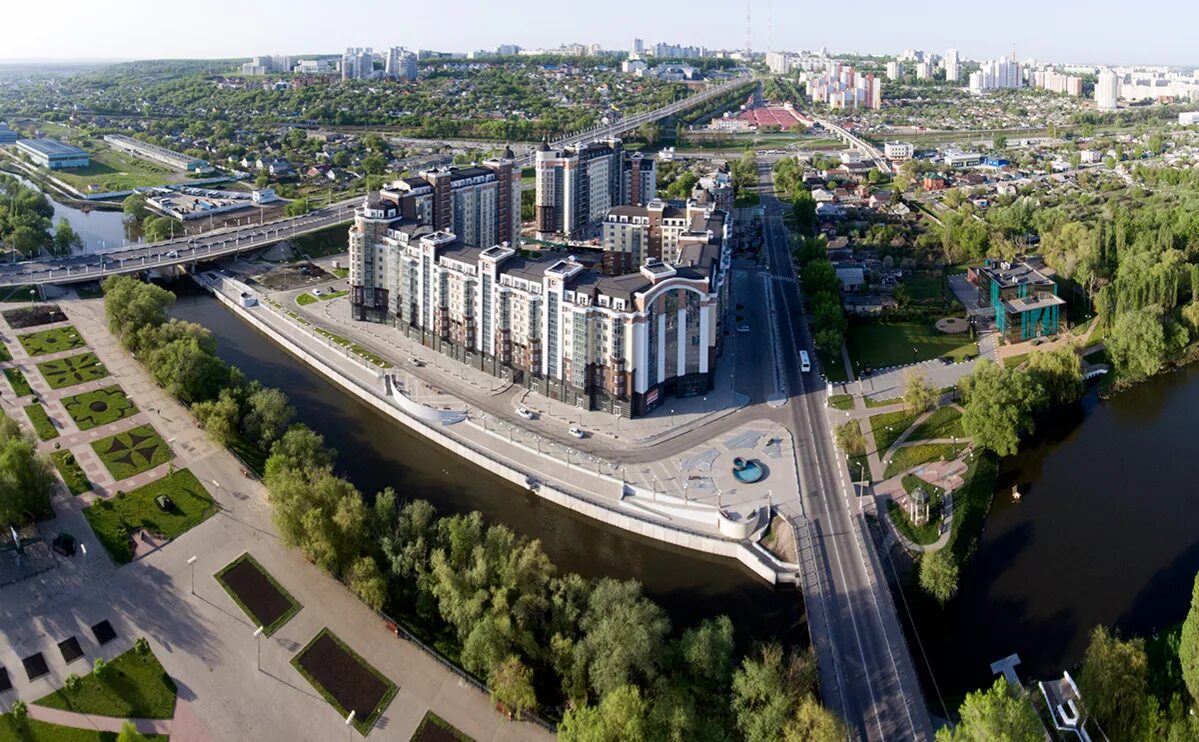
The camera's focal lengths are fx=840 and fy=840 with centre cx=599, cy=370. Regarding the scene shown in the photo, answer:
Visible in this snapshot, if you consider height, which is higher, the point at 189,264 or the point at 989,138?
the point at 989,138

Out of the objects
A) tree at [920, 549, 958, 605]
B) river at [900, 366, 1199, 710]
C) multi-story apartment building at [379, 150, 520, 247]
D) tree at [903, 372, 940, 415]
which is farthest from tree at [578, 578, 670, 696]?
multi-story apartment building at [379, 150, 520, 247]

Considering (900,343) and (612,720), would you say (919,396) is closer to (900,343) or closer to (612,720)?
(900,343)

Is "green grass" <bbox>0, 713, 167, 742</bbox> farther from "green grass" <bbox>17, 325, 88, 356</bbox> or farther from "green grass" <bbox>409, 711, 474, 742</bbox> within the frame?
"green grass" <bbox>17, 325, 88, 356</bbox>

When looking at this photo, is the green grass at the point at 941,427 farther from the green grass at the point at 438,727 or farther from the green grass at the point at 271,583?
the green grass at the point at 271,583

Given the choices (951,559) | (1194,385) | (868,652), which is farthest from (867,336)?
(868,652)

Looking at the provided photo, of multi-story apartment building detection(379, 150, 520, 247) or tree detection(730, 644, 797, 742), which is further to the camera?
multi-story apartment building detection(379, 150, 520, 247)

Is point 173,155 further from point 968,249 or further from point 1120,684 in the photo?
point 1120,684

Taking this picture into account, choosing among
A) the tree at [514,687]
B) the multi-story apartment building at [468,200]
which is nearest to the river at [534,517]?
the tree at [514,687]
